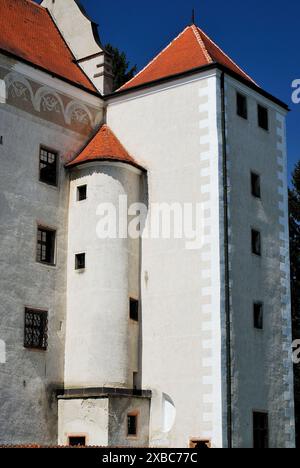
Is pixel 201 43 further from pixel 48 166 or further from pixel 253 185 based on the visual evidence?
pixel 48 166

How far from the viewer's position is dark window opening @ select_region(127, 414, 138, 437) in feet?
74.2

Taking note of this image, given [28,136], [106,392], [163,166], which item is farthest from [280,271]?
[28,136]

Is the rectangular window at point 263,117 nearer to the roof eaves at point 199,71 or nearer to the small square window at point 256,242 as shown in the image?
the roof eaves at point 199,71

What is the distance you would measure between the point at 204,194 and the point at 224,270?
87.5 inches

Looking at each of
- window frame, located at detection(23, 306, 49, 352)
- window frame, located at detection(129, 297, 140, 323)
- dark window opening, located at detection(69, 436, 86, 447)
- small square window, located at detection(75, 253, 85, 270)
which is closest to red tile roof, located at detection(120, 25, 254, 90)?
small square window, located at detection(75, 253, 85, 270)

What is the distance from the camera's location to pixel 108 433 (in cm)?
2191

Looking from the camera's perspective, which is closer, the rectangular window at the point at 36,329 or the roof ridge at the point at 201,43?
the rectangular window at the point at 36,329

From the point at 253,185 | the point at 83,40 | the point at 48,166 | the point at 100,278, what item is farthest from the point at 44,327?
the point at 83,40

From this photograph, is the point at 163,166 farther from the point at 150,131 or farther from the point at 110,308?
the point at 110,308

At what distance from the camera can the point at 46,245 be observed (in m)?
23.7

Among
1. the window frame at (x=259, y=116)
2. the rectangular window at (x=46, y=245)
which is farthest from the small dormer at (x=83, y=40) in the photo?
the rectangular window at (x=46, y=245)

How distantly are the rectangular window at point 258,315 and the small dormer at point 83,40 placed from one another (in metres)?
8.26

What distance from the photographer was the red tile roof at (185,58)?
25188 mm

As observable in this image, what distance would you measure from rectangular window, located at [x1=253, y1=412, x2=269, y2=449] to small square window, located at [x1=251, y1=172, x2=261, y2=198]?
20.8ft
